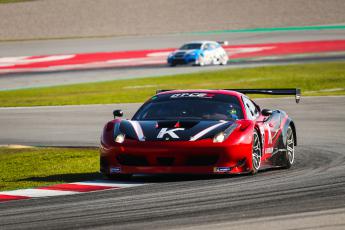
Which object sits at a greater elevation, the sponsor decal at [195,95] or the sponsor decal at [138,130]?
the sponsor decal at [195,95]

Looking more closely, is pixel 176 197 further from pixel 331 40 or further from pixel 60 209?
pixel 331 40

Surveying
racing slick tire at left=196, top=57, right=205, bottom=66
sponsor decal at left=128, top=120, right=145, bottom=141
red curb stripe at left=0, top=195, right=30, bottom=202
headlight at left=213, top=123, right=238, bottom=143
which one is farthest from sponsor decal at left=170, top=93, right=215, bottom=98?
racing slick tire at left=196, top=57, right=205, bottom=66

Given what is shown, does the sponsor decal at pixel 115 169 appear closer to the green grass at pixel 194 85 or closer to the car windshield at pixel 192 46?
the green grass at pixel 194 85

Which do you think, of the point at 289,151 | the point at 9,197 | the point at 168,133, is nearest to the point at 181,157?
the point at 168,133

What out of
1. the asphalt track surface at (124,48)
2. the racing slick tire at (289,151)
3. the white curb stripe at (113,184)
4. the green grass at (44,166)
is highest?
the white curb stripe at (113,184)

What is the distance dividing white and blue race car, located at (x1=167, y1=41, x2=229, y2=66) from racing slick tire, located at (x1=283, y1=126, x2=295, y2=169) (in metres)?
32.3

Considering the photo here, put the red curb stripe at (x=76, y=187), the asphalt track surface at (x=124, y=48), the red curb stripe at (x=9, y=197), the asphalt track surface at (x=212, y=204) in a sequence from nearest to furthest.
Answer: the asphalt track surface at (x=212, y=204)
the red curb stripe at (x=9, y=197)
the red curb stripe at (x=76, y=187)
the asphalt track surface at (x=124, y=48)

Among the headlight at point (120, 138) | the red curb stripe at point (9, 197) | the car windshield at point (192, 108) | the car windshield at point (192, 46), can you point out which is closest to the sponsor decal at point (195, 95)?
the car windshield at point (192, 108)

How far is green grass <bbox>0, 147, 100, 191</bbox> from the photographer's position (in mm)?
12477

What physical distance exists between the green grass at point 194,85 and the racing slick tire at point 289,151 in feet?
48.5

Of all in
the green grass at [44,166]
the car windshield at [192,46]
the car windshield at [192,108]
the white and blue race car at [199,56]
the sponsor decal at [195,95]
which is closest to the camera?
the green grass at [44,166]

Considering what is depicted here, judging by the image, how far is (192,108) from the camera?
1287 cm

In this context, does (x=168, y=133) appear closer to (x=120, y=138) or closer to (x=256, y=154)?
(x=120, y=138)

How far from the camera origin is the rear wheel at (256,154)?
12.2 metres
